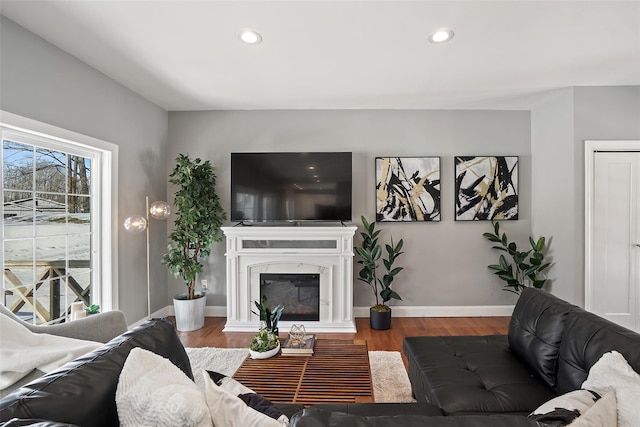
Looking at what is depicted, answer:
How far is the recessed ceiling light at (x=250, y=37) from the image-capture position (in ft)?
7.19

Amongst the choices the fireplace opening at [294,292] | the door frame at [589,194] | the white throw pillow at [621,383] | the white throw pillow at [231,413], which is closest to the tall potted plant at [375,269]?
the fireplace opening at [294,292]

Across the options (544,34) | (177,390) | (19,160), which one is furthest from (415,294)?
(19,160)

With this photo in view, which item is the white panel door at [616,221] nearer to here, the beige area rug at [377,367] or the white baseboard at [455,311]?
the white baseboard at [455,311]

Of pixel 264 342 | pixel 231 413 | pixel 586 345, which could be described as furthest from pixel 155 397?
pixel 586 345

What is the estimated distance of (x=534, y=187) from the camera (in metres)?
3.79

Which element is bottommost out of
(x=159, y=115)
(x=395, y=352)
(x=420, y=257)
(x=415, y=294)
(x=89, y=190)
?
(x=395, y=352)

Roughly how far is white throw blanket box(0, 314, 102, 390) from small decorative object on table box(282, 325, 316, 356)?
43.1 inches

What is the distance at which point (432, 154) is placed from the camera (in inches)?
151

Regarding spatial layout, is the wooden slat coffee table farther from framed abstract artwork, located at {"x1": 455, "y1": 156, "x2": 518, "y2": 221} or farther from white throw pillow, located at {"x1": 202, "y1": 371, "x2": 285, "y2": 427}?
framed abstract artwork, located at {"x1": 455, "y1": 156, "x2": 518, "y2": 221}

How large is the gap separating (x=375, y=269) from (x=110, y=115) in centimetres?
335

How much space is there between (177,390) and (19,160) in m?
2.48

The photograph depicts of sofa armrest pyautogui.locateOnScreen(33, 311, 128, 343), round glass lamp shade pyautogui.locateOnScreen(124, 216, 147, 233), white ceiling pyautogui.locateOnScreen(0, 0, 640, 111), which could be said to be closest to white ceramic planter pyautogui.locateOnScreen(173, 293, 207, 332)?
round glass lamp shade pyautogui.locateOnScreen(124, 216, 147, 233)

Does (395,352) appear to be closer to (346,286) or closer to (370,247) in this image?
(346,286)

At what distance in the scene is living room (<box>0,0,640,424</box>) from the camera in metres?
2.61
